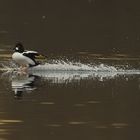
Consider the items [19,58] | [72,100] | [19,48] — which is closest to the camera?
[72,100]

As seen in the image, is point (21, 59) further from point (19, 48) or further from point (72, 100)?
point (72, 100)

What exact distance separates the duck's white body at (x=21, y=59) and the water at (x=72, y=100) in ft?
0.76

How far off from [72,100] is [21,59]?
604 cm

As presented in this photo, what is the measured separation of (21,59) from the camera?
25672 millimetres

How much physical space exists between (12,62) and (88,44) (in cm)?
667

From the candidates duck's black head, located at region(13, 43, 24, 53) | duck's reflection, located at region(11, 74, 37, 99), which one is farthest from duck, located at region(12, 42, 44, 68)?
duck's reflection, located at region(11, 74, 37, 99)

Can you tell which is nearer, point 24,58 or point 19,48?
point 24,58

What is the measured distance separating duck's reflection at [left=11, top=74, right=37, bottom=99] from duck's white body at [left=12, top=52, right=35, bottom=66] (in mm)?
1018

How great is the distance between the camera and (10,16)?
139 feet

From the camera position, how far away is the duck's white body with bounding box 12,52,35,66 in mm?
25631

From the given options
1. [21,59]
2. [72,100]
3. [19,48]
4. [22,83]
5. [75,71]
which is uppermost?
[19,48]

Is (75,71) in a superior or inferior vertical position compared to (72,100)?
superior

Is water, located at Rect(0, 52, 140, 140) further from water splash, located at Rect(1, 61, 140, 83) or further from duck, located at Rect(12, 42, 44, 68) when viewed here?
duck, located at Rect(12, 42, 44, 68)

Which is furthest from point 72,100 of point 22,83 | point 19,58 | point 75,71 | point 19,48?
point 19,48
